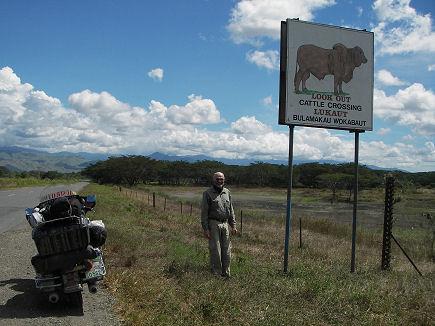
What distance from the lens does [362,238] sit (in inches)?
614

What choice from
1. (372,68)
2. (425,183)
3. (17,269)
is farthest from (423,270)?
(425,183)

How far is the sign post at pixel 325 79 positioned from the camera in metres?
7.66

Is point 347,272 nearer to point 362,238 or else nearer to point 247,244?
point 247,244

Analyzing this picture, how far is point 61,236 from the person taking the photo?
450cm

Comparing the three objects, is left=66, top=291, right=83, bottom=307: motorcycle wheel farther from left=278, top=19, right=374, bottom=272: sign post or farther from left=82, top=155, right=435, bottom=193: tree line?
left=82, top=155, right=435, bottom=193: tree line

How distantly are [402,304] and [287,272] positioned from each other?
2.37m

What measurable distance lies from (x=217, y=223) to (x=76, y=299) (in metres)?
2.70

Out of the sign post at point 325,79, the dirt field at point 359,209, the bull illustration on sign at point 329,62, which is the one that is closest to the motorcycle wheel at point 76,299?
the sign post at point 325,79

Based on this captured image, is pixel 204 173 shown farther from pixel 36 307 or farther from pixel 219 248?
pixel 36 307

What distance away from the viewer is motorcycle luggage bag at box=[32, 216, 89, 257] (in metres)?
4.45

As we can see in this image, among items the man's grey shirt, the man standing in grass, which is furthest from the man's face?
the man's grey shirt

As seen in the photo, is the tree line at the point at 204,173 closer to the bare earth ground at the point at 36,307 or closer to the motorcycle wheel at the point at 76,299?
the bare earth ground at the point at 36,307

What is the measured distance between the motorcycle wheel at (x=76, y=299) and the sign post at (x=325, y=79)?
397 cm

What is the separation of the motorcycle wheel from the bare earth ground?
2.5 inches
